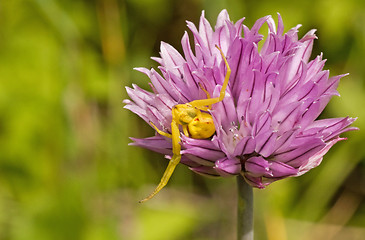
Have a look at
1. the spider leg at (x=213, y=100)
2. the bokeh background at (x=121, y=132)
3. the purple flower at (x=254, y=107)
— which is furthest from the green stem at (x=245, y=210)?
the bokeh background at (x=121, y=132)

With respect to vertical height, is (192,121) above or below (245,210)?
above

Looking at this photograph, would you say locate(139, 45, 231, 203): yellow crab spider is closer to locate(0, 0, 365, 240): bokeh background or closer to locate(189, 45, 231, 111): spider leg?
locate(189, 45, 231, 111): spider leg

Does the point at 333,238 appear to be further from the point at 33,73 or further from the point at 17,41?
the point at 17,41

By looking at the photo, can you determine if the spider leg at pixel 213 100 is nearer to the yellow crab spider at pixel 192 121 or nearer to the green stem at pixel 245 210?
the yellow crab spider at pixel 192 121

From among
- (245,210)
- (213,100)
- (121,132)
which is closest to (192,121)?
(213,100)

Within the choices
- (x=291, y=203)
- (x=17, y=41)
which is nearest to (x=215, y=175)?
(x=291, y=203)

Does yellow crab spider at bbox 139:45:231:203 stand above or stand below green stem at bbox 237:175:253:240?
above

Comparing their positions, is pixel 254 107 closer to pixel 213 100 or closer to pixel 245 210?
pixel 213 100

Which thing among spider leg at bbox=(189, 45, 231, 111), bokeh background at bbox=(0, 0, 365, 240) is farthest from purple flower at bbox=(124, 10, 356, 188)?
bokeh background at bbox=(0, 0, 365, 240)
